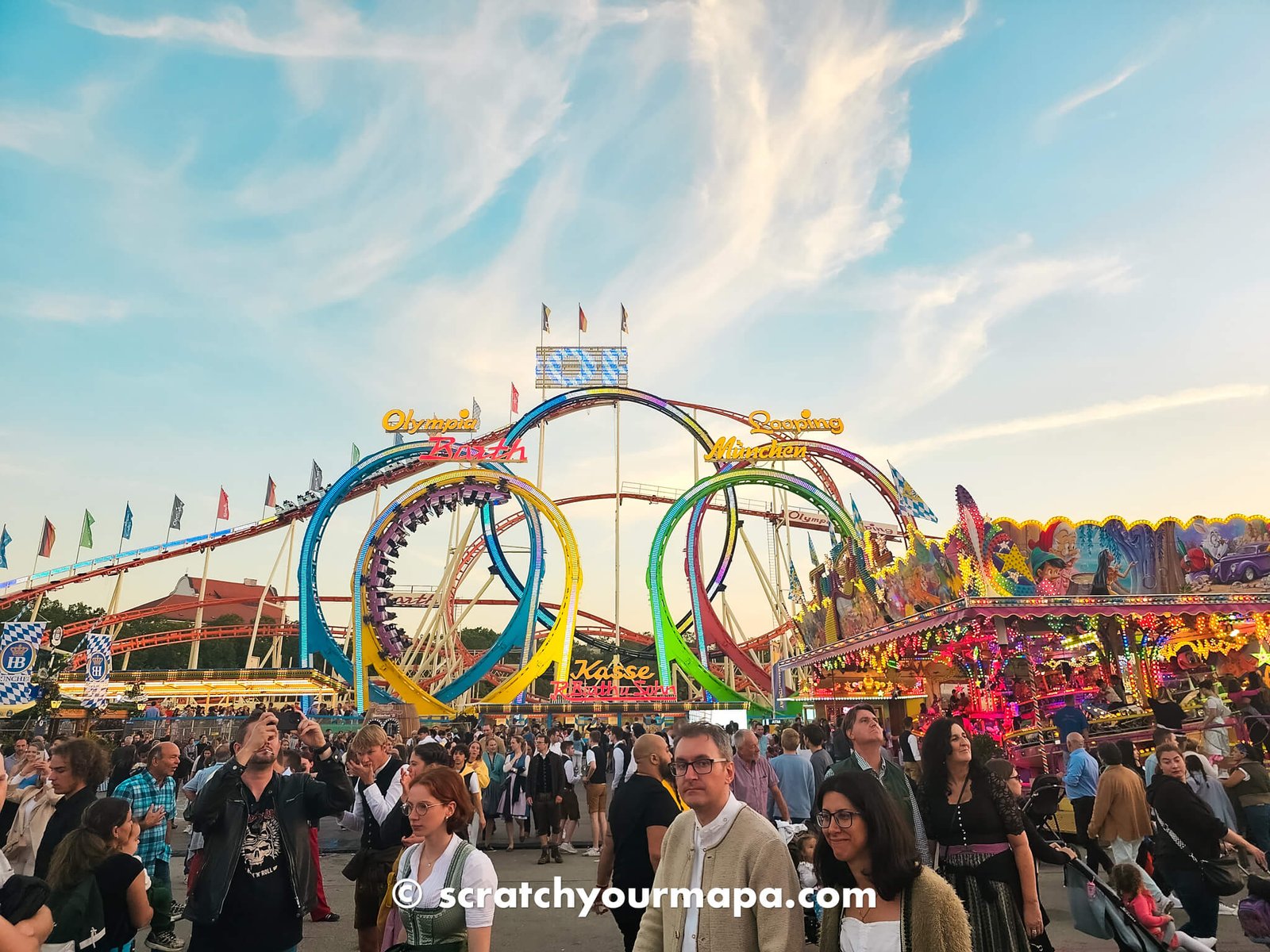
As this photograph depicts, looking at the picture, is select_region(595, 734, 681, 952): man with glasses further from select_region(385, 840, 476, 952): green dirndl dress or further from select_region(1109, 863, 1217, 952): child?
select_region(1109, 863, 1217, 952): child

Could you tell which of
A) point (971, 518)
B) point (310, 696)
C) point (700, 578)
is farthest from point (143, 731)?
point (971, 518)

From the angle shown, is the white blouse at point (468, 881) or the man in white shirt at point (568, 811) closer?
the white blouse at point (468, 881)

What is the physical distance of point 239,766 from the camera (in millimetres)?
3293

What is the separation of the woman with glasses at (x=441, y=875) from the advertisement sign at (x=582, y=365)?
26748 mm

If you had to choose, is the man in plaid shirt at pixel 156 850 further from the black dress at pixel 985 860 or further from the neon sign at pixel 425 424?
the neon sign at pixel 425 424

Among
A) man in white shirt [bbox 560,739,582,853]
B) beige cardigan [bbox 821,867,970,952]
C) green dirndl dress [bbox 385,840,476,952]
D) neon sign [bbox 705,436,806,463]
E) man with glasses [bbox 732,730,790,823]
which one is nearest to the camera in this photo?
beige cardigan [bbox 821,867,970,952]

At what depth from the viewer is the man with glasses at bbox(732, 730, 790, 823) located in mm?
5684

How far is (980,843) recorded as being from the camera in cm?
305

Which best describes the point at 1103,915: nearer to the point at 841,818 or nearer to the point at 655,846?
the point at 655,846

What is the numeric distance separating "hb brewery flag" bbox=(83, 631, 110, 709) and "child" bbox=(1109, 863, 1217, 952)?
1917 cm

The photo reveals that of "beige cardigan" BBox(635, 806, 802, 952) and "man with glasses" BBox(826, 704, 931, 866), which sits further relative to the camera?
"man with glasses" BBox(826, 704, 931, 866)

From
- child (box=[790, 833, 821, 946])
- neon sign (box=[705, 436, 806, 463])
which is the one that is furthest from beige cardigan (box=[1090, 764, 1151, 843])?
neon sign (box=[705, 436, 806, 463])

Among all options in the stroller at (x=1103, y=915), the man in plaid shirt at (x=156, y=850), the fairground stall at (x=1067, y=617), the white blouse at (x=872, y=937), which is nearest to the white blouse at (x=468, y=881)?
the white blouse at (x=872, y=937)

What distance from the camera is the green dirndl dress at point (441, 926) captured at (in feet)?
8.05
